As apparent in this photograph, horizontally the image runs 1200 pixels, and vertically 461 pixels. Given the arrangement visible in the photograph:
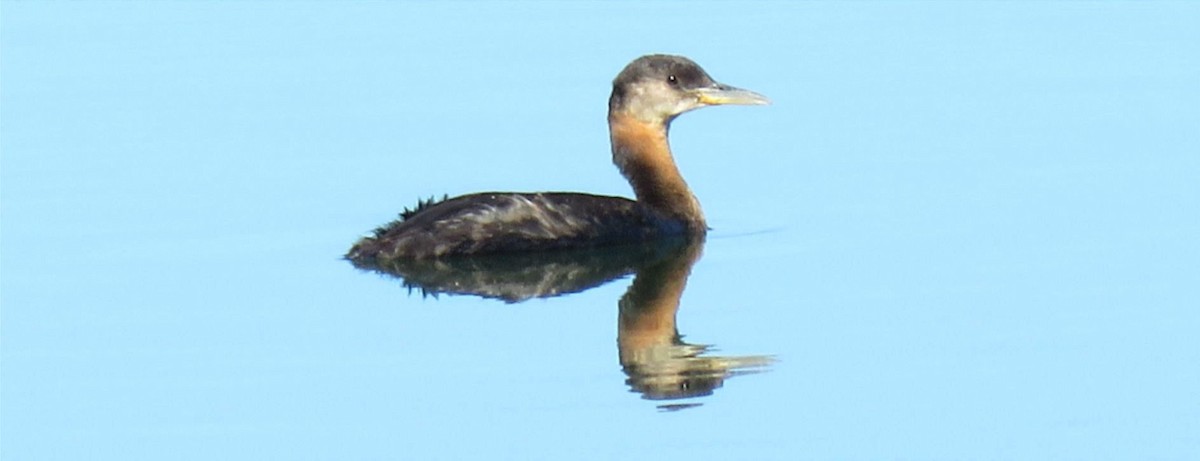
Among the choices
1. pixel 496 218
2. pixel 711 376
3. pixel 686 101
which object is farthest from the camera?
pixel 686 101

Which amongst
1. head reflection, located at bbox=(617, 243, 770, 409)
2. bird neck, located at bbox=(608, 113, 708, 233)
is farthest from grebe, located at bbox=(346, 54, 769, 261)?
head reflection, located at bbox=(617, 243, 770, 409)

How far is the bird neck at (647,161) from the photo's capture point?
14.4 metres

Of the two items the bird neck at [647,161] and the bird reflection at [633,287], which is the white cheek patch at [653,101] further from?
the bird reflection at [633,287]

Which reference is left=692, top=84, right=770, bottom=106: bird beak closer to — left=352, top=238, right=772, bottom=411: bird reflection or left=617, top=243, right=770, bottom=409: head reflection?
left=352, top=238, right=772, bottom=411: bird reflection

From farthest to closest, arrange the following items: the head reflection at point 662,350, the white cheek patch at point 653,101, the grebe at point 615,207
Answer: the white cheek patch at point 653,101
the grebe at point 615,207
the head reflection at point 662,350

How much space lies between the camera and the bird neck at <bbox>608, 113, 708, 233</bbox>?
47.2 feet

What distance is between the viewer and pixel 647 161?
14547 mm

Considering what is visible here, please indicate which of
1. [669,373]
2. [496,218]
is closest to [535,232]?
[496,218]

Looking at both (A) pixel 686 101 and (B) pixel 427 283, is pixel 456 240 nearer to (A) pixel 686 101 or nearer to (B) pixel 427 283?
(B) pixel 427 283

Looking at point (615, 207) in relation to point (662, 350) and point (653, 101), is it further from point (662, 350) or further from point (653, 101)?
point (662, 350)

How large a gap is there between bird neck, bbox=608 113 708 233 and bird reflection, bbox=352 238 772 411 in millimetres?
461

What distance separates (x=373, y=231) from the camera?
45.0 feet

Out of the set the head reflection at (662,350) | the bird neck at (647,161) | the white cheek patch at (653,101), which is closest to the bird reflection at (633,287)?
the head reflection at (662,350)

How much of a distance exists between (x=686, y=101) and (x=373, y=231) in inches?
76.7
